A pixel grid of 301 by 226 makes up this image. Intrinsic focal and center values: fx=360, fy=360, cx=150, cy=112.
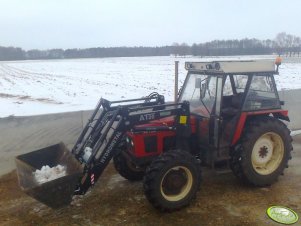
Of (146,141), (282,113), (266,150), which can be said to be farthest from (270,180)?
(146,141)

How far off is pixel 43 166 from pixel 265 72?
12.0 ft

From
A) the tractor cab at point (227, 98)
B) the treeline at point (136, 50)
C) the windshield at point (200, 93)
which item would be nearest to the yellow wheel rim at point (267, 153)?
the tractor cab at point (227, 98)

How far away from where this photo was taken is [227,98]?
5590 mm

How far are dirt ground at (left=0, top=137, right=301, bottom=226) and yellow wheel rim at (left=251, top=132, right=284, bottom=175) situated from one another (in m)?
0.31

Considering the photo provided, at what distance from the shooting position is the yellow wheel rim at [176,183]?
4.85m

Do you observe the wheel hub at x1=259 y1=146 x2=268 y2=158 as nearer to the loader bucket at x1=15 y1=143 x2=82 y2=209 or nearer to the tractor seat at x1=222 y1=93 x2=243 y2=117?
the tractor seat at x1=222 y1=93 x2=243 y2=117

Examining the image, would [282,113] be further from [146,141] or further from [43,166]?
[43,166]

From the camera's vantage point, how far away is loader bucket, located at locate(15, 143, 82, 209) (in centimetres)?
429

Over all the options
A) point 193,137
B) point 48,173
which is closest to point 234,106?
point 193,137

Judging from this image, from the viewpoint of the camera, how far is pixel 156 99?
622 centimetres

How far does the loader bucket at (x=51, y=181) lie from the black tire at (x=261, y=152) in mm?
2406

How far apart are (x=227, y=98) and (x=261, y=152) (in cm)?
104

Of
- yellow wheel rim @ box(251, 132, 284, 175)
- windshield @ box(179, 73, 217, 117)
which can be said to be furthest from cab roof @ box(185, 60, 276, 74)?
yellow wheel rim @ box(251, 132, 284, 175)

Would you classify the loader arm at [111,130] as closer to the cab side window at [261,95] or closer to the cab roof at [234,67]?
the cab roof at [234,67]
